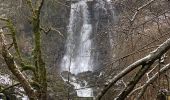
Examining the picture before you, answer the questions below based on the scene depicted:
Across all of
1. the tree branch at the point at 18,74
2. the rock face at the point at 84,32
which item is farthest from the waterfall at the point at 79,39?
the tree branch at the point at 18,74

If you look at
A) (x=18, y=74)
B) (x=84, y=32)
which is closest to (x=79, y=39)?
(x=84, y=32)

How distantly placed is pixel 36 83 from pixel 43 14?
21420 mm

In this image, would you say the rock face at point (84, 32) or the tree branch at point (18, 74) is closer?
the tree branch at point (18, 74)

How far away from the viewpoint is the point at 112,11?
2591 cm

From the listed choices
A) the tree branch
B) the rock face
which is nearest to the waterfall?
the rock face

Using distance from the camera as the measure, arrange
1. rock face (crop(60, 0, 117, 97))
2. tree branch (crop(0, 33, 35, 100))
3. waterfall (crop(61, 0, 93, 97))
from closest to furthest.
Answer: tree branch (crop(0, 33, 35, 100)), rock face (crop(60, 0, 117, 97)), waterfall (crop(61, 0, 93, 97))

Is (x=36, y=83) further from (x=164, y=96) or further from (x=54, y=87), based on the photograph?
(x=54, y=87)

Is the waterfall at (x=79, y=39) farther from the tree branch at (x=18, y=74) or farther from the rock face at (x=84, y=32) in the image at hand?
the tree branch at (x=18, y=74)

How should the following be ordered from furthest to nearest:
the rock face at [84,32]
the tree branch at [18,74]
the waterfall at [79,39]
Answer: the waterfall at [79,39] → the rock face at [84,32] → the tree branch at [18,74]

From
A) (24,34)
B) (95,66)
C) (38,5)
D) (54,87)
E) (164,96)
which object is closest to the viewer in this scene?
(164,96)

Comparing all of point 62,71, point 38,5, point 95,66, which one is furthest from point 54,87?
point 95,66

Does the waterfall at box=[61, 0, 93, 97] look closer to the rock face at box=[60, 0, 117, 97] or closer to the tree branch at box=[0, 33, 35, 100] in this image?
the rock face at box=[60, 0, 117, 97]

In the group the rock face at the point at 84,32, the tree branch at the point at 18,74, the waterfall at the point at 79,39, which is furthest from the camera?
the waterfall at the point at 79,39

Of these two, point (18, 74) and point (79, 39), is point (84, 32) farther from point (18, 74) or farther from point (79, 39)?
point (18, 74)
